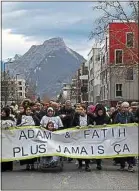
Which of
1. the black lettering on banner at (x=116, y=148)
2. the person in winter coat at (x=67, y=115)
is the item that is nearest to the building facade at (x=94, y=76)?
the person in winter coat at (x=67, y=115)

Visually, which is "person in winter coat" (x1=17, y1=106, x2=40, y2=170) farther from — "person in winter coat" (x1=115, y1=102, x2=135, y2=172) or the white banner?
"person in winter coat" (x1=115, y1=102, x2=135, y2=172)

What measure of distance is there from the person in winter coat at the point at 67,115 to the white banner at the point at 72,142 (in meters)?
1.03

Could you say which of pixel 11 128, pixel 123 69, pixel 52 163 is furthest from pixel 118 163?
pixel 123 69

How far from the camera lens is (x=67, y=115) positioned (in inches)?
569

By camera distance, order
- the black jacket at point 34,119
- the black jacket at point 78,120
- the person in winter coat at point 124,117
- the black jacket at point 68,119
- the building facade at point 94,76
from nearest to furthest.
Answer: the person in winter coat at point 124,117 → the black jacket at point 78,120 → the black jacket at point 34,119 → the black jacket at point 68,119 → the building facade at point 94,76

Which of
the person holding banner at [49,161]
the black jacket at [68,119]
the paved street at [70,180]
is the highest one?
the black jacket at [68,119]

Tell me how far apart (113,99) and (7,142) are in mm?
66811

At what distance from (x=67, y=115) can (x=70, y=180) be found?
3.79 meters

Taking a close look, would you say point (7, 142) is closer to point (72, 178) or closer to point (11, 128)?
point (11, 128)

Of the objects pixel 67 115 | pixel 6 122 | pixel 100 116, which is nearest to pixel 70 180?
pixel 100 116

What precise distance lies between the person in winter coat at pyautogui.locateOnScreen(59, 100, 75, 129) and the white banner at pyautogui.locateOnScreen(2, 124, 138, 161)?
1034 mm

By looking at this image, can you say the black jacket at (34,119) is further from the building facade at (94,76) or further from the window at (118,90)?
the building facade at (94,76)

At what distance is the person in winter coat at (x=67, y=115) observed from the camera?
14.2m

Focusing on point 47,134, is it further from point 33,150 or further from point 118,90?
point 118,90
